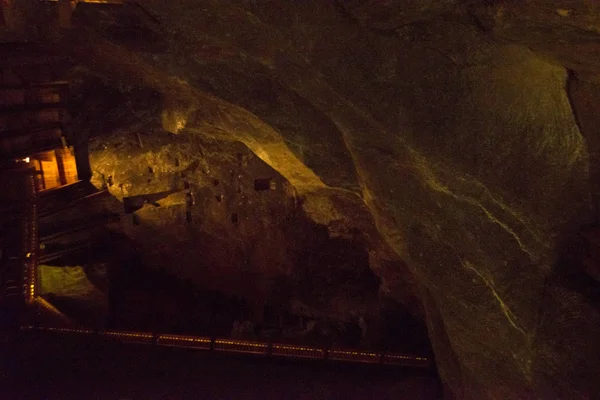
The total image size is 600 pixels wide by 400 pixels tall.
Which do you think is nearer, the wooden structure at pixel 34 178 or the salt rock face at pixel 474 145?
the salt rock face at pixel 474 145

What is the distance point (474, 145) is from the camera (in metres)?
4.41

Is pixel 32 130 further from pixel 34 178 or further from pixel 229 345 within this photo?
pixel 229 345

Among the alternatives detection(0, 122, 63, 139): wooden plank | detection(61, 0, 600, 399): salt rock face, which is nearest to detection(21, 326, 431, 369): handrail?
detection(61, 0, 600, 399): salt rock face

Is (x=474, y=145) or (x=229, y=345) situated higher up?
(x=474, y=145)

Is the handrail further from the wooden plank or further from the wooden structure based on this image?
the wooden plank

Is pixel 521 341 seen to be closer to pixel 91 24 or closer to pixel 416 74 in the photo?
pixel 416 74

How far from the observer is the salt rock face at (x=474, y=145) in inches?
163

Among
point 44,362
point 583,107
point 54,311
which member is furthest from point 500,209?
point 54,311

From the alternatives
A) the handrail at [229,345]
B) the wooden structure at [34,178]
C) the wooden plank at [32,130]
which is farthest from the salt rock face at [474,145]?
the wooden plank at [32,130]

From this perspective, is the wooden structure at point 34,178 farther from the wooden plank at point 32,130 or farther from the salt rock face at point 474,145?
the salt rock face at point 474,145

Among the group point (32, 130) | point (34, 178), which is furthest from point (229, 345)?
point (32, 130)

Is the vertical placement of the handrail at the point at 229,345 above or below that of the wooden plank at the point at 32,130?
below

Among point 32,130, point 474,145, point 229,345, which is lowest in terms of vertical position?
point 229,345

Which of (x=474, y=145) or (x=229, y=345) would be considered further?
(x=229, y=345)
